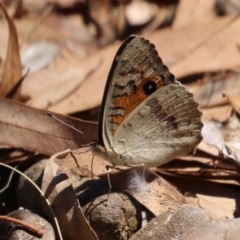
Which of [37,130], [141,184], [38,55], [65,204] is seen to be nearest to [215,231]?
[141,184]

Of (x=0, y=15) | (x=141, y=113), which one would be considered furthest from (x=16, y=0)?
(x=141, y=113)

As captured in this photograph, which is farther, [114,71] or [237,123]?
[237,123]

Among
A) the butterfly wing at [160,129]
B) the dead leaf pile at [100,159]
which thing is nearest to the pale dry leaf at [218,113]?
the dead leaf pile at [100,159]

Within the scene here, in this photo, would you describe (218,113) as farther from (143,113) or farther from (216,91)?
(143,113)

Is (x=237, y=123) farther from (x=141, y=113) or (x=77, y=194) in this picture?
(x=77, y=194)

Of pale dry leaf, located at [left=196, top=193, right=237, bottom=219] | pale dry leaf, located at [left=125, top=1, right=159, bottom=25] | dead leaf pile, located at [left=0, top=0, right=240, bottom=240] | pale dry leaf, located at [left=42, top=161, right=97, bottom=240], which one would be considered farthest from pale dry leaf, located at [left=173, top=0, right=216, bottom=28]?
pale dry leaf, located at [left=42, top=161, right=97, bottom=240]

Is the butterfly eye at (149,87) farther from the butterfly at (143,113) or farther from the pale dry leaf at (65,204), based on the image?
the pale dry leaf at (65,204)
